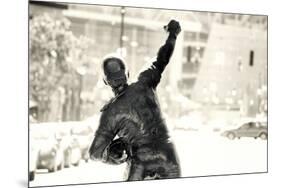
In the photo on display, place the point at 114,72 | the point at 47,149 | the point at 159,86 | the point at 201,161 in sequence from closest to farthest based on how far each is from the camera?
1. the point at 47,149
2. the point at 114,72
3. the point at 159,86
4. the point at 201,161

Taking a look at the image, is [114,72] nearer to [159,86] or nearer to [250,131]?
[159,86]

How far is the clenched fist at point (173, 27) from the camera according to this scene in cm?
305

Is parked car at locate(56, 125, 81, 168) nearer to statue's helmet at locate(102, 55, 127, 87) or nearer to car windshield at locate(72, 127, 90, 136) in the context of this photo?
car windshield at locate(72, 127, 90, 136)

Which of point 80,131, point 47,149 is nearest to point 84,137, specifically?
point 80,131

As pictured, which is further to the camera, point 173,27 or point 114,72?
point 173,27

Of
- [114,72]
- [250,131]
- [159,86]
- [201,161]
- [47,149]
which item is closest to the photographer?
[47,149]

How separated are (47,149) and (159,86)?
800 mm

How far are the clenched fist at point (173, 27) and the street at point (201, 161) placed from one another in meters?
0.65

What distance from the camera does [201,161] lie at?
3152mm

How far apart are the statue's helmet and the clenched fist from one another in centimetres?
38

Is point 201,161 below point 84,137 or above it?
below

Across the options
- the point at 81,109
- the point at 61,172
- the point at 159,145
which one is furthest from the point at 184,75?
the point at 61,172

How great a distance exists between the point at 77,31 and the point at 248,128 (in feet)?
4.42

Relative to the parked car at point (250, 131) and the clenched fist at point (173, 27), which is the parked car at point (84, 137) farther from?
the parked car at point (250, 131)
